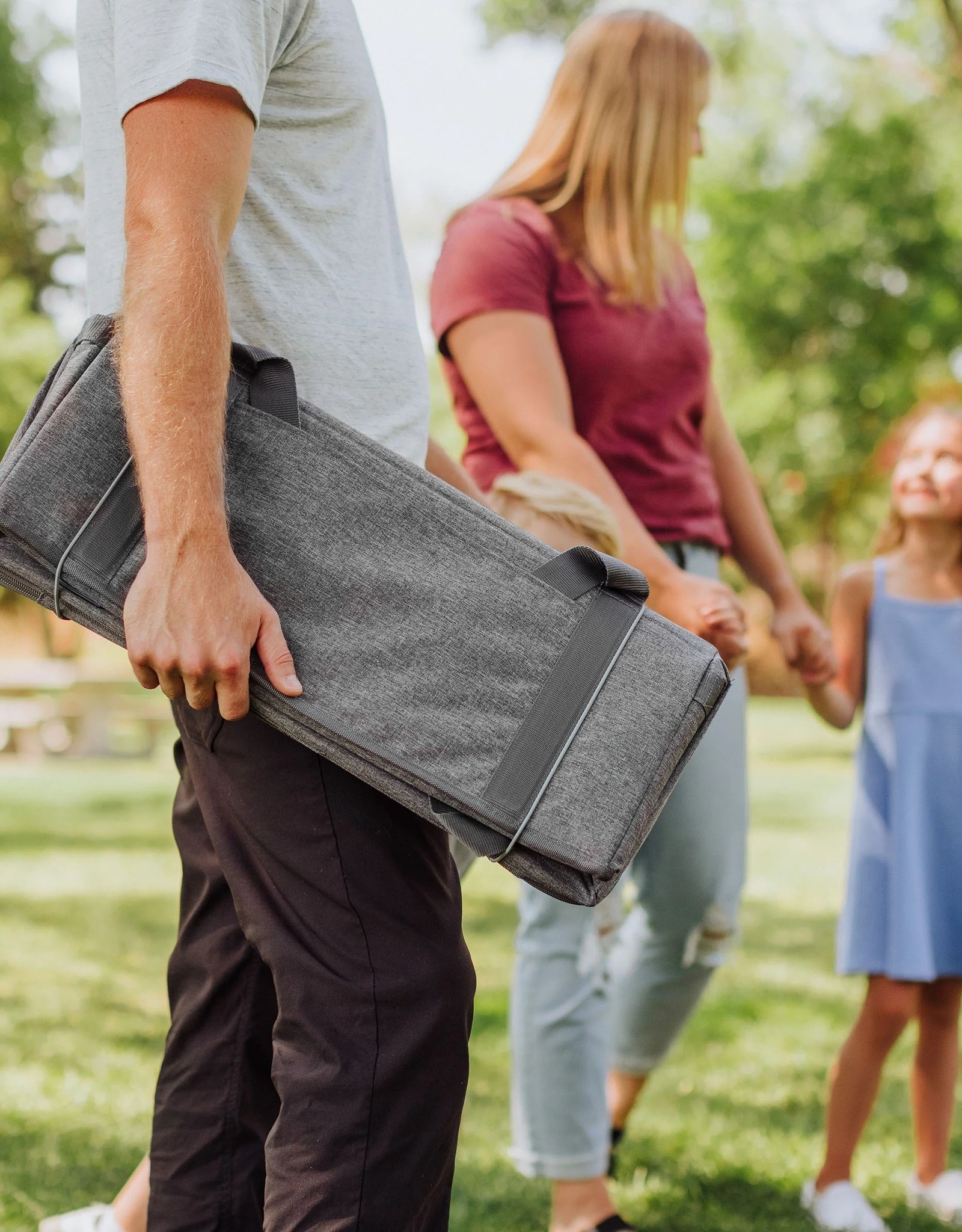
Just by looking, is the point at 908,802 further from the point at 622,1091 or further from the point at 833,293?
the point at 833,293

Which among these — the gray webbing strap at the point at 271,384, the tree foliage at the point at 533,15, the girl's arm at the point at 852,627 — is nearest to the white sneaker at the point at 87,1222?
the gray webbing strap at the point at 271,384

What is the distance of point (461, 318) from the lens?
2.46 metres

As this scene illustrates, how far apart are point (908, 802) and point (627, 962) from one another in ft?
2.39

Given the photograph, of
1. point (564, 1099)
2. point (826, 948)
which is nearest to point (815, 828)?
point (826, 948)

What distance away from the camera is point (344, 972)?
154 cm

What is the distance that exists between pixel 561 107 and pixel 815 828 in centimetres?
775

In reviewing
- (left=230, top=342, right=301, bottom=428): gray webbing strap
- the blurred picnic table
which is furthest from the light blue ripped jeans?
the blurred picnic table

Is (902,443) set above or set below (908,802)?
above

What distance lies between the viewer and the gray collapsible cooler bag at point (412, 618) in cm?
150

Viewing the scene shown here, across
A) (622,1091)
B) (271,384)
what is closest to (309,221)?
(271,384)

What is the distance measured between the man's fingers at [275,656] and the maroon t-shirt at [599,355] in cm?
114

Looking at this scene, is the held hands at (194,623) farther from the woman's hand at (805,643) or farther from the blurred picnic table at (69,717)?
the blurred picnic table at (69,717)

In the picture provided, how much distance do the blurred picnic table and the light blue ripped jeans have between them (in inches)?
454

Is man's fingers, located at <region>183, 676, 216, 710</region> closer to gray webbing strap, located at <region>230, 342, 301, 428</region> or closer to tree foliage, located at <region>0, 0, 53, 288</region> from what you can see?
gray webbing strap, located at <region>230, 342, 301, 428</region>
